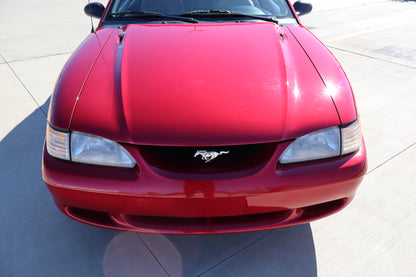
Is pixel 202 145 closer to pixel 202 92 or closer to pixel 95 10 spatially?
pixel 202 92

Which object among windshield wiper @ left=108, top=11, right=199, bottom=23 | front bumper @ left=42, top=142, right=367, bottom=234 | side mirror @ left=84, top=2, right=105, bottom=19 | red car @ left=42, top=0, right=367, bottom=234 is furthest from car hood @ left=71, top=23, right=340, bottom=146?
side mirror @ left=84, top=2, right=105, bottom=19

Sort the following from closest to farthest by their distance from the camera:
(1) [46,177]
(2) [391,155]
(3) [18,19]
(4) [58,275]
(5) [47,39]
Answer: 1. (1) [46,177]
2. (4) [58,275]
3. (2) [391,155]
4. (5) [47,39]
5. (3) [18,19]

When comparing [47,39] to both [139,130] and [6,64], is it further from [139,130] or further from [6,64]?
[139,130]

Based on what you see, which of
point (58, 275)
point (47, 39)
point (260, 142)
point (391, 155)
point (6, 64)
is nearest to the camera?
point (260, 142)

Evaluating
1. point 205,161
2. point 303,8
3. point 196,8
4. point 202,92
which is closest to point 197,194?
point 205,161

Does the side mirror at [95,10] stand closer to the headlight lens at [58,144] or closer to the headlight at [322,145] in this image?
the headlight lens at [58,144]

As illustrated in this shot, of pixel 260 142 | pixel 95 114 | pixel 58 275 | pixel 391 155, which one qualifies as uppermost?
pixel 95 114

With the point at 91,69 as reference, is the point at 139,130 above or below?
below

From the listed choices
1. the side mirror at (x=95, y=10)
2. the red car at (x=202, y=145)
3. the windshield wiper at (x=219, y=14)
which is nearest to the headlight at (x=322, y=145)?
the red car at (x=202, y=145)

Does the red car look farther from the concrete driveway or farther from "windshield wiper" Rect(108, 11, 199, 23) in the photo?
"windshield wiper" Rect(108, 11, 199, 23)

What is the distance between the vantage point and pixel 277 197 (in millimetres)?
1409

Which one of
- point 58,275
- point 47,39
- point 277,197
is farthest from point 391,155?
point 47,39

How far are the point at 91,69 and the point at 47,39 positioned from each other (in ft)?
15.5

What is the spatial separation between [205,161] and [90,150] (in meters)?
0.51
